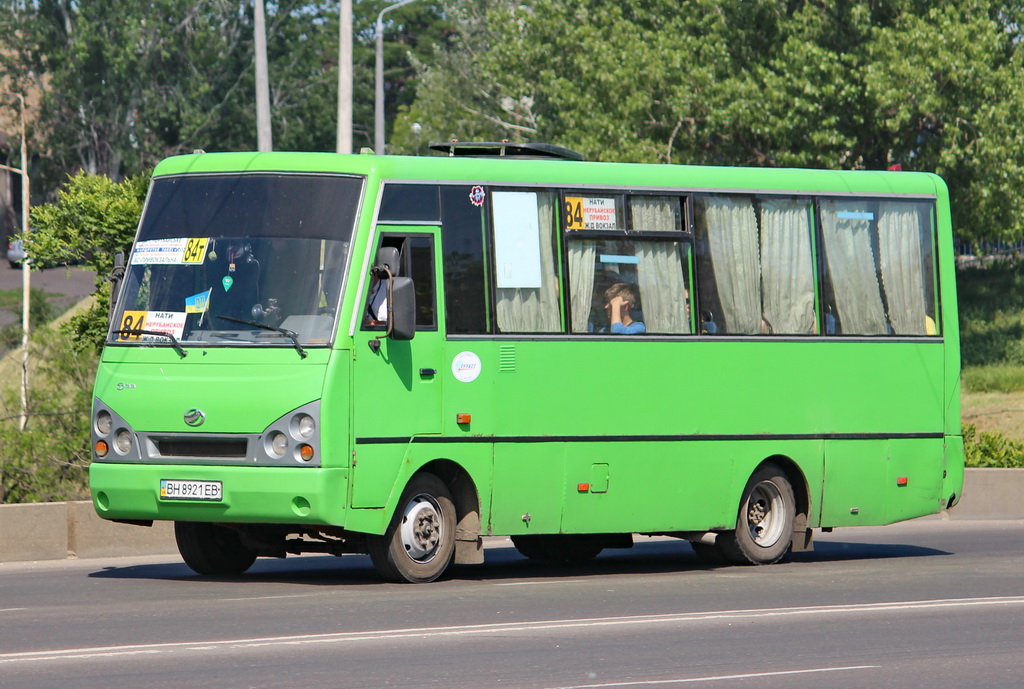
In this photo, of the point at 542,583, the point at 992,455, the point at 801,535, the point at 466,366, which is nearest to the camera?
the point at 466,366

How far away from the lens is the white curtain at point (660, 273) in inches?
556

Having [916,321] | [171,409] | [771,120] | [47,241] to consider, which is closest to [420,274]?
[171,409]

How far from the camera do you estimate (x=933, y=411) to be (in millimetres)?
15789

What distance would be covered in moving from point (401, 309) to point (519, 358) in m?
1.37

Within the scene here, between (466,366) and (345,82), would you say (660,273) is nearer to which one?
(466,366)

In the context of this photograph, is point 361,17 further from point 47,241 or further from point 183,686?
point 183,686

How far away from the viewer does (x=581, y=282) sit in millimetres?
13719

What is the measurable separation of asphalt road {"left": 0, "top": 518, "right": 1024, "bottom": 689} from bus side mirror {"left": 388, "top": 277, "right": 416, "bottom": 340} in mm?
1824

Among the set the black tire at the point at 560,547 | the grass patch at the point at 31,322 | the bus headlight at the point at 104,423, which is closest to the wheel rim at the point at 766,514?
the black tire at the point at 560,547

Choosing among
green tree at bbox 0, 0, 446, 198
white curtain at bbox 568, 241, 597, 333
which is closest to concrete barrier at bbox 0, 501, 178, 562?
white curtain at bbox 568, 241, 597, 333

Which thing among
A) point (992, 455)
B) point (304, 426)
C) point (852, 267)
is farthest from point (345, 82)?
point (304, 426)

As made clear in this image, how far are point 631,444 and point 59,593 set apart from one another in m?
4.58

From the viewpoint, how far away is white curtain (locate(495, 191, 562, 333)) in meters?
13.3

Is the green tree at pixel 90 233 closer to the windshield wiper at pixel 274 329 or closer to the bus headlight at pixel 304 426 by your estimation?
the windshield wiper at pixel 274 329
